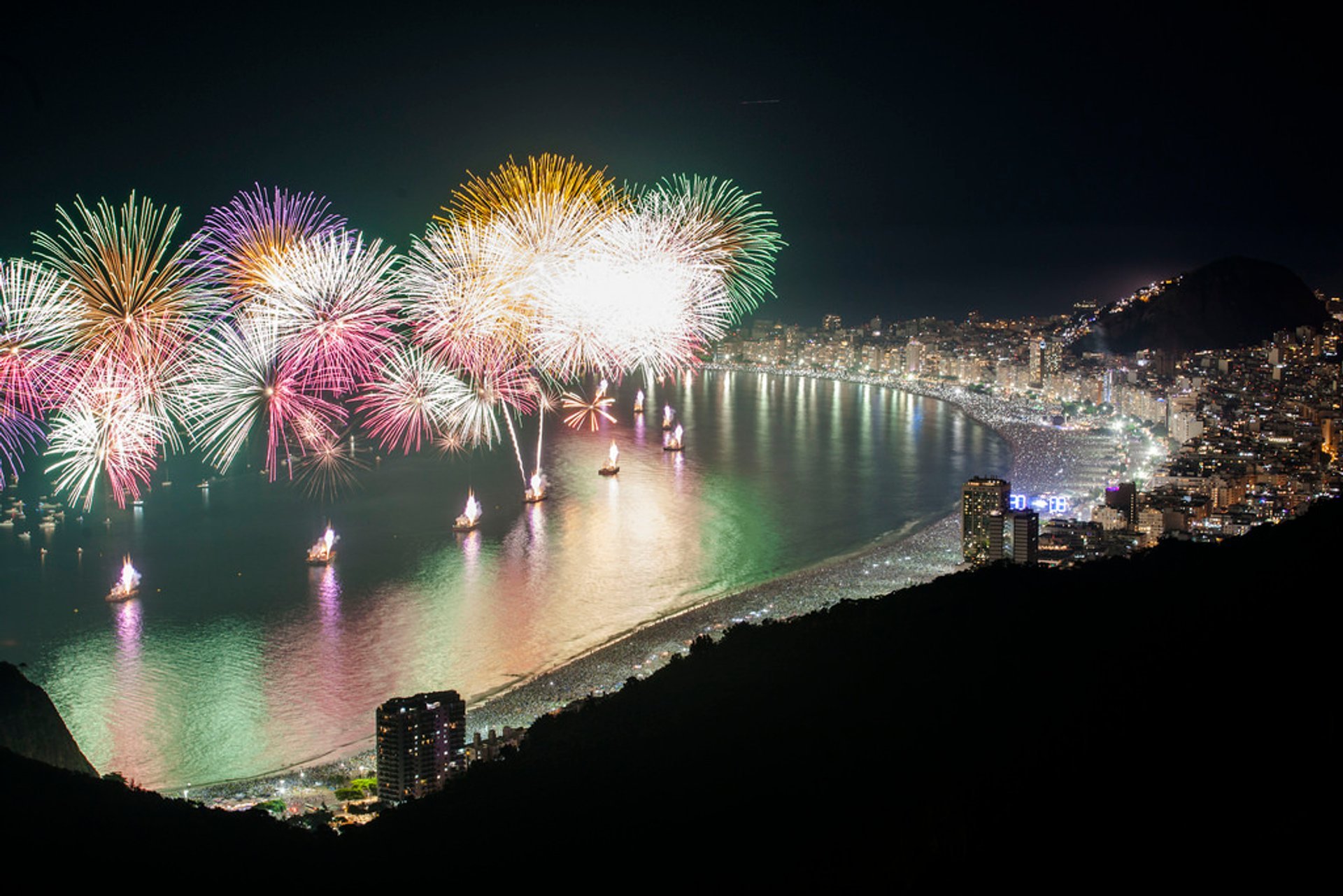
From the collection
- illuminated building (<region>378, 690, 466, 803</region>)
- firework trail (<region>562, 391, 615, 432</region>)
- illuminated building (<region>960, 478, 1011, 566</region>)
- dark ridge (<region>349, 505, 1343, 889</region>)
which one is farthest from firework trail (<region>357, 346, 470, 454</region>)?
illuminated building (<region>960, 478, 1011, 566</region>)

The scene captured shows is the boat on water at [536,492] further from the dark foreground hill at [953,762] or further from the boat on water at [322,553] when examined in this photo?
the dark foreground hill at [953,762]

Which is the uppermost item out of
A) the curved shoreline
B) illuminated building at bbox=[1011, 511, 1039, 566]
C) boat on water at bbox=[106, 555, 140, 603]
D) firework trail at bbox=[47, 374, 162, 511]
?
firework trail at bbox=[47, 374, 162, 511]

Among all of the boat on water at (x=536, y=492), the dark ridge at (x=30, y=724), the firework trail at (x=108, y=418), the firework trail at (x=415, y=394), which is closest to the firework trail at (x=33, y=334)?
the firework trail at (x=108, y=418)

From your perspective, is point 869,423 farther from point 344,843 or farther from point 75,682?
point 344,843

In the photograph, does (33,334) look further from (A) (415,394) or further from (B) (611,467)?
(B) (611,467)

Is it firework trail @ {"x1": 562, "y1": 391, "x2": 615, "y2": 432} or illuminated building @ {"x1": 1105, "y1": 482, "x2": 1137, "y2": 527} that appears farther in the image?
firework trail @ {"x1": 562, "y1": 391, "x2": 615, "y2": 432}

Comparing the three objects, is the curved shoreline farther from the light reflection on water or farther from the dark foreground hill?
the dark foreground hill
